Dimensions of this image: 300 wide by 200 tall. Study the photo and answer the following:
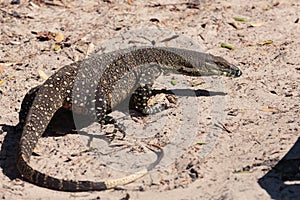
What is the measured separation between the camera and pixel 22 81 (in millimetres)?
10641

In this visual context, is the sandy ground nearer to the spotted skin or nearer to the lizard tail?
the lizard tail

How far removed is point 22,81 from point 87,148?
236cm

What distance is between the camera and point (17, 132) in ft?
30.8

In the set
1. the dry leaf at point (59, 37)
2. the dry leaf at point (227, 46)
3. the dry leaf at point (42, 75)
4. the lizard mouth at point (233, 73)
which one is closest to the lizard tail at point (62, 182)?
the dry leaf at point (42, 75)

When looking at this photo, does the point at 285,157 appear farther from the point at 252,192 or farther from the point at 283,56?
the point at 283,56

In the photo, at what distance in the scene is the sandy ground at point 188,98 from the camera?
26.3ft

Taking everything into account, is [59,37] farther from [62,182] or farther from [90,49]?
[62,182]

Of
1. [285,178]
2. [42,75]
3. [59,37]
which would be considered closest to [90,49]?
[59,37]

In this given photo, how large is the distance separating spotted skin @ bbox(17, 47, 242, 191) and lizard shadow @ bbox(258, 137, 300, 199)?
5.48ft

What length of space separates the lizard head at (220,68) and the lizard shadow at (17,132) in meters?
0.44

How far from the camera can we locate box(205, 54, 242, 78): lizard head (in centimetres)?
1055

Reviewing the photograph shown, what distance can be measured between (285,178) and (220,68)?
128 inches

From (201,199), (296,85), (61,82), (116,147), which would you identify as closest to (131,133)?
(116,147)

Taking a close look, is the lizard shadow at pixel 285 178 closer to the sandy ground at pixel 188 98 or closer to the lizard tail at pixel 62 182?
the sandy ground at pixel 188 98
